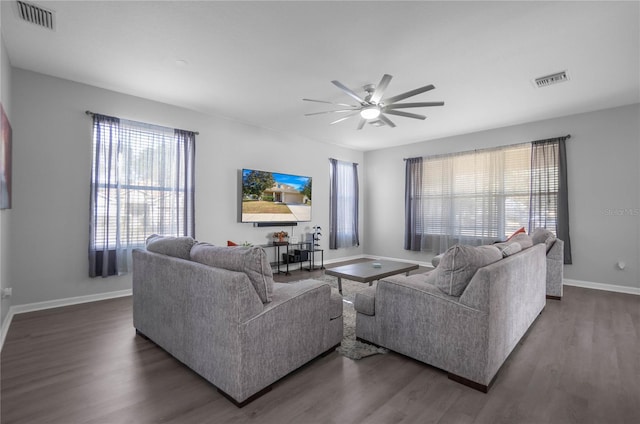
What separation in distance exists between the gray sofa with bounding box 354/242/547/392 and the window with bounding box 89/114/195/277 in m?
3.14

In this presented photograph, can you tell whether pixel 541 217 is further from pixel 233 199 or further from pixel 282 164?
pixel 233 199

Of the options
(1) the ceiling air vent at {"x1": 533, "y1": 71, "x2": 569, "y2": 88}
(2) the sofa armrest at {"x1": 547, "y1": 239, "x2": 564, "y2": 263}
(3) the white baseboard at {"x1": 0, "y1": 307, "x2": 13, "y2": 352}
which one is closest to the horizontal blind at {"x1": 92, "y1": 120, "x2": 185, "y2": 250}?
(3) the white baseboard at {"x1": 0, "y1": 307, "x2": 13, "y2": 352}

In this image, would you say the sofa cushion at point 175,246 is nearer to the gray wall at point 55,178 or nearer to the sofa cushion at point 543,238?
the gray wall at point 55,178

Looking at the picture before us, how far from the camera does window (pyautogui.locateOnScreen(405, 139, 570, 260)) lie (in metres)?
4.96

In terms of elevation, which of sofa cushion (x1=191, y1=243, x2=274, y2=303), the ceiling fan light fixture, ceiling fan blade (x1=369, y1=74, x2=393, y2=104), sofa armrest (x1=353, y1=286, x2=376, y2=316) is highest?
ceiling fan blade (x1=369, y1=74, x2=393, y2=104)

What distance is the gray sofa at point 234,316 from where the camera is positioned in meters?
1.70

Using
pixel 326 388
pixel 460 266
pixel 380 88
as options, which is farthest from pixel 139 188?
pixel 460 266

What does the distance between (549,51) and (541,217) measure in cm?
297

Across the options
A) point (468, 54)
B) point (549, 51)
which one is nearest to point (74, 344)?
point (468, 54)

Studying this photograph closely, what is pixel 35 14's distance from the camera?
7.98 ft

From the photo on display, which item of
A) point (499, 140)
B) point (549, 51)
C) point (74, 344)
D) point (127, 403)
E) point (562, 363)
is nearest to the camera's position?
point (127, 403)

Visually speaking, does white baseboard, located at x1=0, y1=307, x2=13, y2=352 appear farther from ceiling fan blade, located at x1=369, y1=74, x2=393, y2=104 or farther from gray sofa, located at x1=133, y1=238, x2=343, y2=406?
ceiling fan blade, located at x1=369, y1=74, x2=393, y2=104

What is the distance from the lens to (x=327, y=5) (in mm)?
2307

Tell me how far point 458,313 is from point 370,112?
8.07ft
